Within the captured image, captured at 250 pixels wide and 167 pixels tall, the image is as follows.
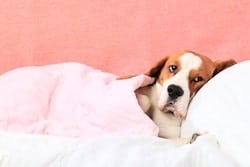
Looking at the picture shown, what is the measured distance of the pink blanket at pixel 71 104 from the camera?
1184 mm

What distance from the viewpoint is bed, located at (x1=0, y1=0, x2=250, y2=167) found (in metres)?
0.98

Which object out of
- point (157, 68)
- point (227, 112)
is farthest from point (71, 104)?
point (227, 112)

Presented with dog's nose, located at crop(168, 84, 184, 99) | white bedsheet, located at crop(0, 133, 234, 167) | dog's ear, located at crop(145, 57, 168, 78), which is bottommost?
white bedsheet, located at crop(0, 133, 234, 167)

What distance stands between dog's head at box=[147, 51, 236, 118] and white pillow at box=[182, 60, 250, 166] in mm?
33

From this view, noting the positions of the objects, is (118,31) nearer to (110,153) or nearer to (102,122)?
(102,122)

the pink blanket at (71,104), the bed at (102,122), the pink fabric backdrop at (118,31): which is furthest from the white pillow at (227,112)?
the pink fabric backdrop at (118,31)

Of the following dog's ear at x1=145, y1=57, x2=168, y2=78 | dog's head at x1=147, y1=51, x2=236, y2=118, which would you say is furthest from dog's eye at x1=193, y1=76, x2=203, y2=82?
dog's ear at x1=145, y1=57, x2=168, y2=78

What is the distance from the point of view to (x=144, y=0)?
4.94 ft

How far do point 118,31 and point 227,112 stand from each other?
0.56 metres

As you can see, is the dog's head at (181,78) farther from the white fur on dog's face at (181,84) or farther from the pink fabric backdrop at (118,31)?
the pink fabric backdrop at (118,31)

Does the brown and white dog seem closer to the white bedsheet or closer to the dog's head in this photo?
the dog's head

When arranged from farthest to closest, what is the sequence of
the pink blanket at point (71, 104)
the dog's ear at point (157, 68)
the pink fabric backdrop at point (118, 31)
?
the pink fabric backdrop at point (118, 31) → the dog's ear at point (157, 68) → the pink blanket at point (71, 104)

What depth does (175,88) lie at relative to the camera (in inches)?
47.5

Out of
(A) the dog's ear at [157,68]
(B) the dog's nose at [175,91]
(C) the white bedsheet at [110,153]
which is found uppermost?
(A) the dog's ear at [157,68]
